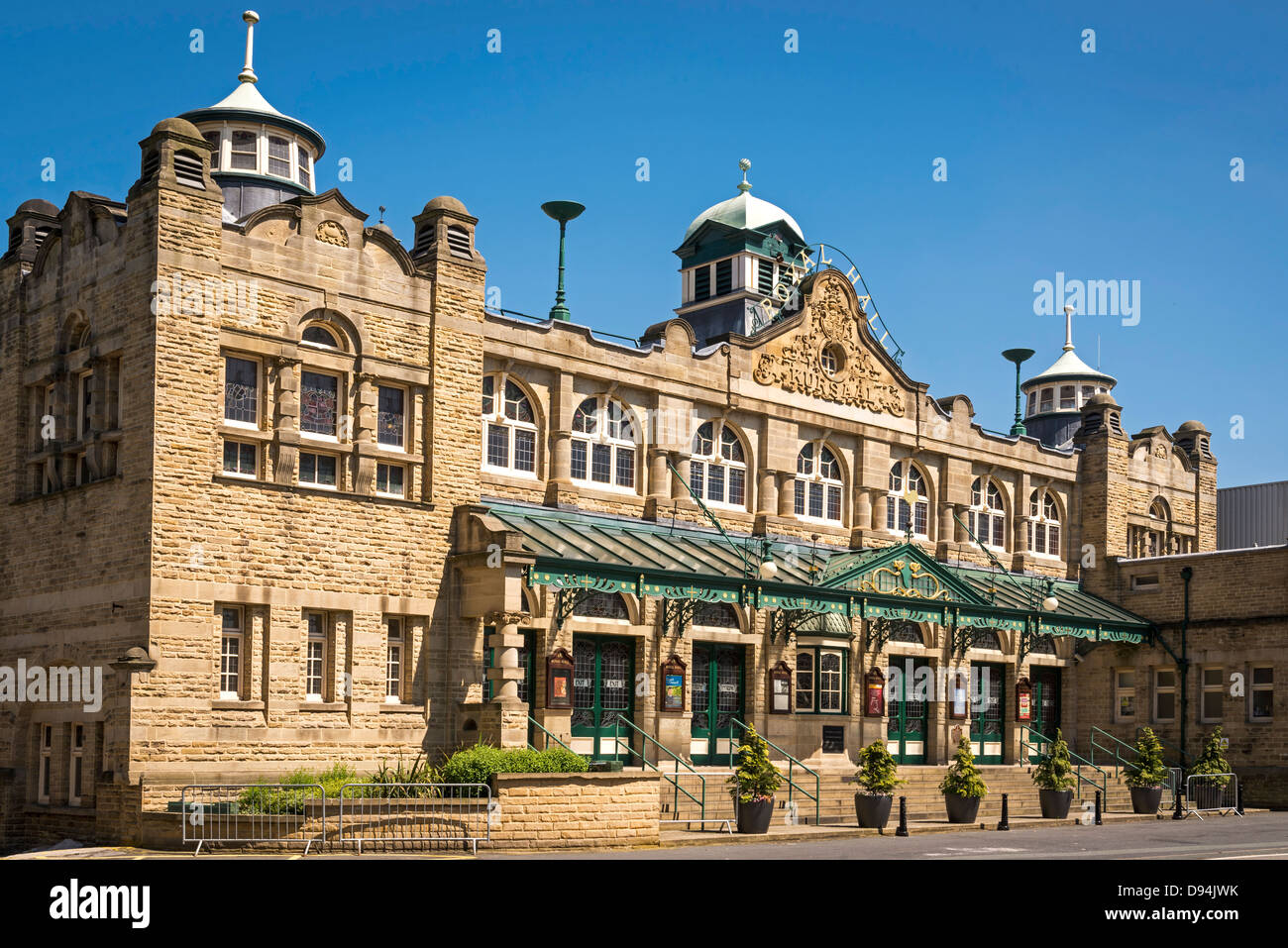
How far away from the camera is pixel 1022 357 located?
157 ft

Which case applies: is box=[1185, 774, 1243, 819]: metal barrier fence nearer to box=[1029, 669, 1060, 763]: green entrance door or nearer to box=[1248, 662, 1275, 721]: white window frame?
box=[1248, 662, 1275, 721]: white window frame

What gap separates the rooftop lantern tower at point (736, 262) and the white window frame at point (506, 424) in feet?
31.8

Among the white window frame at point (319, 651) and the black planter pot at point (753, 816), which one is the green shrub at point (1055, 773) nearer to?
the black planter pot at point (753, 816)

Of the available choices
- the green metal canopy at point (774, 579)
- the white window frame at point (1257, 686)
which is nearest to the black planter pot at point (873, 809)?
the green metal canopy at point (774, 579)

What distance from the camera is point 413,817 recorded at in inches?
910

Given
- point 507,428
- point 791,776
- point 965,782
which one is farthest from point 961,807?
point 507,428

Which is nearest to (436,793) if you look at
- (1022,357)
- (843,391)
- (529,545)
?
(529,545)

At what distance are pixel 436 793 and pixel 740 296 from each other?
20.2 meters

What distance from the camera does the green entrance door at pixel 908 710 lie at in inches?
1526

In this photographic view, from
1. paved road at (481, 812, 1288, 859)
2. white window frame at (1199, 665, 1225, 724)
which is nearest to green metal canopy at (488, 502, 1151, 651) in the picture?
white window frame at (1199, 665, 1225, 724)

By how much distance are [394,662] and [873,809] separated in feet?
31.4

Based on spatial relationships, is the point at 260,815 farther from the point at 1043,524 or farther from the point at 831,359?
the point at 1043,524

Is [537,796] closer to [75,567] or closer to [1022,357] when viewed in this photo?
[75,567]

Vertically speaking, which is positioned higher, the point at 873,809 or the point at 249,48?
the point at 249,48
